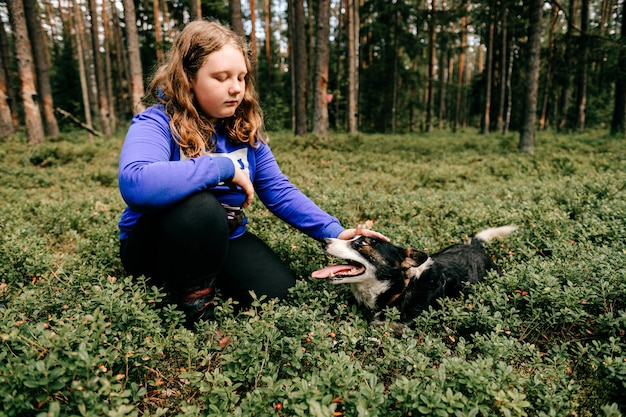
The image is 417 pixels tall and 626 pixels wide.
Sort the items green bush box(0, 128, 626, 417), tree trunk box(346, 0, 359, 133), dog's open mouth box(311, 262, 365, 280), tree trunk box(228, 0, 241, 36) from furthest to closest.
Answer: tree trunk box(346, 0, 359, 133)
tree trunk box(228, 0, 241, 36)
dog's open mouth box(311, 262, 365, 280)
green bush box(0, 128, 626, 417)

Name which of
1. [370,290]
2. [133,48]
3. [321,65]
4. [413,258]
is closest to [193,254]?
[370,290]

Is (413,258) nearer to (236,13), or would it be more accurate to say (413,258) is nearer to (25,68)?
(236,13)

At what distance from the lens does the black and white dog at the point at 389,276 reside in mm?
2859

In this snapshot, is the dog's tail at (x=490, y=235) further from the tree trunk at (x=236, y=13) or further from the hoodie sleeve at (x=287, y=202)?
the tree trunk at (x=236, y=13)

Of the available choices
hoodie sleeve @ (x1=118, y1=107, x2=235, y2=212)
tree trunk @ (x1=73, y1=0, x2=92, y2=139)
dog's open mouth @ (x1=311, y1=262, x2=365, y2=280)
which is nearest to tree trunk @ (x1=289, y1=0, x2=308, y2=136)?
tree trunk @ (x1=73, y1=0, x2=92, y2=139)

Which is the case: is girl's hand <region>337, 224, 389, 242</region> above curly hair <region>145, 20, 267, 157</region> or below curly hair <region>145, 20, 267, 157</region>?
below

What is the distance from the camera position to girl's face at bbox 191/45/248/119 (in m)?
2.56

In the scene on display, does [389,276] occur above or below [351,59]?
below

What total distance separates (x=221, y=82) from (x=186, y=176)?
2.39 feet

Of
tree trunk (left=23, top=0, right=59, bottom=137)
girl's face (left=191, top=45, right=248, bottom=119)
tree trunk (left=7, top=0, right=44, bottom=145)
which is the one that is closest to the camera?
girl's face (left=191, top=45, right=248, bottom=119)

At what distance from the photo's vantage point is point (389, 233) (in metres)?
4.37

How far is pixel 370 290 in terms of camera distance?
3.00 metres

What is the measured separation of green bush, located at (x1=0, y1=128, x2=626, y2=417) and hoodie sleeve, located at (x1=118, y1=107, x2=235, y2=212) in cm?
58

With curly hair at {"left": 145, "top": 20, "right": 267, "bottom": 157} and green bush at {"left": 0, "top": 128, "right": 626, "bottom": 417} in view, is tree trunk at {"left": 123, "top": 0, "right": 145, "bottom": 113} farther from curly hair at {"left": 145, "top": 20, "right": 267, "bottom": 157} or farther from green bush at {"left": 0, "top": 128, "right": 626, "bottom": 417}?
curly hair at {"left": 145, "top": 20, "right": 267, "bottom": 157}
